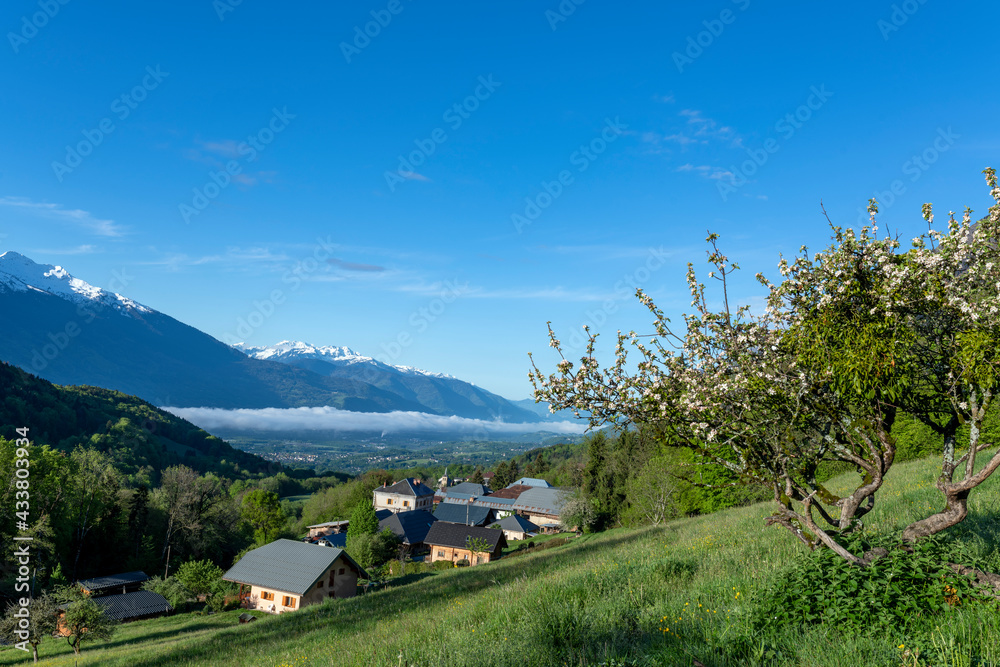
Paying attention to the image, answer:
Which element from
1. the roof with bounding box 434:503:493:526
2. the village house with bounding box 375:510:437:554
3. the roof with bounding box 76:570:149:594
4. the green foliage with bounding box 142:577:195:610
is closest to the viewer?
the roof with bounding box 76:570:149:594

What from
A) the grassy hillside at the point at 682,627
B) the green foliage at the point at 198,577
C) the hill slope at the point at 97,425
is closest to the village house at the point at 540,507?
the green foliage at the point at 198,577

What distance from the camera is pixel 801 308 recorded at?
6.59 m

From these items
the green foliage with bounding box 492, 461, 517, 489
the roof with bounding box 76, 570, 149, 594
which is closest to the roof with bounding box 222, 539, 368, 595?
the roof with bounding box 76, 570, 149, 594

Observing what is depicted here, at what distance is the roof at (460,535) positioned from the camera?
66375 millimetres

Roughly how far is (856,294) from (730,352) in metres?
1.68

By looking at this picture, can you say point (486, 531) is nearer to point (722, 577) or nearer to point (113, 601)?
point (113, 601)

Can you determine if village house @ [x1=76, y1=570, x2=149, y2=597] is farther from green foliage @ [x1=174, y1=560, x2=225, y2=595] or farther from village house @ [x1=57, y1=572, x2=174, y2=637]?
green foliage @ [x1=174, y1=560, x2=225, y2=595]

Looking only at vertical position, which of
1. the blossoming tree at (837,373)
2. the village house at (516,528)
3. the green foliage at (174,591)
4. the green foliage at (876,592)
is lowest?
the village house at (516,528)

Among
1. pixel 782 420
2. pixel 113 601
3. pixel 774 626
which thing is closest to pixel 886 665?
pixel 774 626

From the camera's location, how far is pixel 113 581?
5088 cm

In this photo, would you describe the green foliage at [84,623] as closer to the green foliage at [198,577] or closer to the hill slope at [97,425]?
the green foliage at [198,577]

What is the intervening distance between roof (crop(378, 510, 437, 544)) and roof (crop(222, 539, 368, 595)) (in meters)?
31.2

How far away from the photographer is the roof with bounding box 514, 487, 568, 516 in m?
105

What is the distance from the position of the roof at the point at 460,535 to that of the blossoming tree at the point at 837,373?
6359cm
